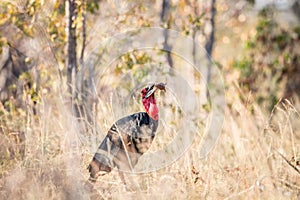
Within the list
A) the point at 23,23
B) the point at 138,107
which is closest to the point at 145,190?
the point at 138,107

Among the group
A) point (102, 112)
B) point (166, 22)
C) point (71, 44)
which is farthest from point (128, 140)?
point (166, 22)

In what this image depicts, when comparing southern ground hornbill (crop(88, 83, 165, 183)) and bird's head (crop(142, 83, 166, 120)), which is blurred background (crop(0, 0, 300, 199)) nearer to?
southern ground hornbill (crop(88, 83, 165, 183))

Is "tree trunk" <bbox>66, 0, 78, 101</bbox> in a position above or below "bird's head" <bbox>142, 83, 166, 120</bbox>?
above

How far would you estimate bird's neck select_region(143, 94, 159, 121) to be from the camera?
3.87 meters

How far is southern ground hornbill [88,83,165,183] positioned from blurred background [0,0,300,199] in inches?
5.2

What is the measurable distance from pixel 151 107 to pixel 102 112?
56.4 inches

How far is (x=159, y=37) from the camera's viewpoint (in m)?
6.75

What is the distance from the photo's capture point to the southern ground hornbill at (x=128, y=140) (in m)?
3.90

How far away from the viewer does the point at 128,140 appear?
13.0 ft

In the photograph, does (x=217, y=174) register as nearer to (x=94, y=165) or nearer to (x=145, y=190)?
(x=145, y=190)

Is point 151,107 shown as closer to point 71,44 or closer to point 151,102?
point 151,102

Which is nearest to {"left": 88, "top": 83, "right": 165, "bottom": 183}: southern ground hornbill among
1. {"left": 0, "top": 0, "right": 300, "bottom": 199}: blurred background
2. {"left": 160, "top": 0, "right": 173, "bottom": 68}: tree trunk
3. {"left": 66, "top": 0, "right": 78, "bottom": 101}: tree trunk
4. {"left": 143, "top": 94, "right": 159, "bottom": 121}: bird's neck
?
{"left": 143, "top": 94, "right": 159, "bottom": 121}: bird's neck

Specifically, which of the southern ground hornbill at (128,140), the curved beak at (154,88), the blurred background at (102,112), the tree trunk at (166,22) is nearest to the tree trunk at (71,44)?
the blurred background at (102,112)

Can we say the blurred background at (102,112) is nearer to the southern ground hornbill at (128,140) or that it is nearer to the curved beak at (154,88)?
the southern ground hornbill at (128,140)
